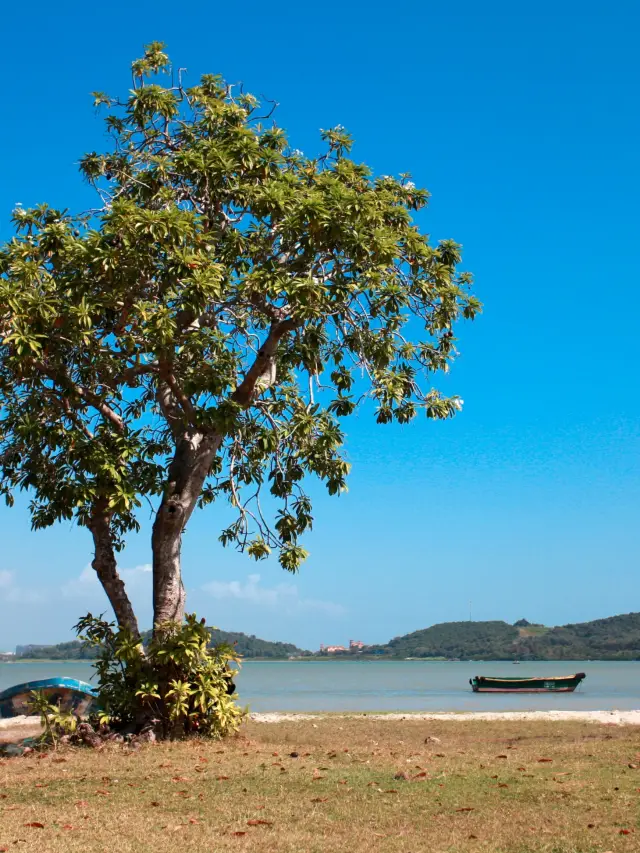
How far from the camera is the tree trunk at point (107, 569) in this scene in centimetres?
1245

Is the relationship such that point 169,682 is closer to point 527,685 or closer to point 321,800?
point 321,800

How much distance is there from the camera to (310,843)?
6523 millimetres

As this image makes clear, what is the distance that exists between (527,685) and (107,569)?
33691 mm

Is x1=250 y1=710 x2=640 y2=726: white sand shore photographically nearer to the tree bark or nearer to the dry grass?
the dry grass

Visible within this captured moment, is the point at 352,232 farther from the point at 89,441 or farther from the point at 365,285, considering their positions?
the point at 89,441

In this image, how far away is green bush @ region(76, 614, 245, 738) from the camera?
11438 mm

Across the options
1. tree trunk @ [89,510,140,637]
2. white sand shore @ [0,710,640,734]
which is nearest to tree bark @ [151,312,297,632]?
tree trunk @ [89,510,140,637]

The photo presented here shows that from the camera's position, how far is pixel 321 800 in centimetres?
796

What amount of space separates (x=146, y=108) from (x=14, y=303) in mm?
4365

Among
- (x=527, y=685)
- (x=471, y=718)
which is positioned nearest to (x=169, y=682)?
(x=471, y=718)

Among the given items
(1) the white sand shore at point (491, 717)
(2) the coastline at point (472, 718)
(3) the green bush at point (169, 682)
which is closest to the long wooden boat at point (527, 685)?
(1) the white sand shore at point (491, 717)

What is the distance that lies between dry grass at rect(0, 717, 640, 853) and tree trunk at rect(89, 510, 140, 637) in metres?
2.01

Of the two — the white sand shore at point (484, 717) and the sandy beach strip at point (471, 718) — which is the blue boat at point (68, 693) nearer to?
the sandy beach strip at point (471, 718)

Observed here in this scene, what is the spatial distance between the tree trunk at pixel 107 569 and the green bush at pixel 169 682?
36 centimetres
